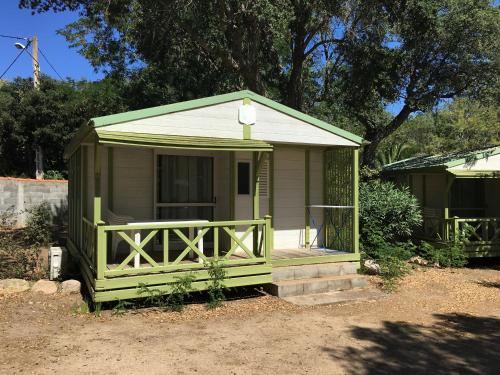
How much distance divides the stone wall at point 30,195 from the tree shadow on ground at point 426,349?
12855 millimetres

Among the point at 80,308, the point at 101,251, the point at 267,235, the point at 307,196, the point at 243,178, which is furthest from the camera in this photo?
the point at 307,196

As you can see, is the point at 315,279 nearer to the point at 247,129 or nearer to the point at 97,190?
the point at 247,129

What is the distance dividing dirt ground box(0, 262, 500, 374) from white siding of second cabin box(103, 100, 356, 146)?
106 inches

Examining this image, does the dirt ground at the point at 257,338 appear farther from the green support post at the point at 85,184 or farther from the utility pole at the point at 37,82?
the utility pole at the point at 37,82

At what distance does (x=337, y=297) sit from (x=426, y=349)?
7.62 feet

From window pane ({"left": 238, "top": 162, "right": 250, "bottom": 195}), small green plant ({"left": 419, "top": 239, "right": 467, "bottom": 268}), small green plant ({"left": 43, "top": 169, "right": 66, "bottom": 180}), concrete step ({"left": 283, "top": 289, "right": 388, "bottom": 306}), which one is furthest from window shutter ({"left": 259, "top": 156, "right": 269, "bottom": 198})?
small green plant ({"left": 43, "top": 169, "right": 66, "bottom": 180})

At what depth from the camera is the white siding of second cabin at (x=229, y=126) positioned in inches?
273

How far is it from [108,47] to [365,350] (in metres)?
13.9

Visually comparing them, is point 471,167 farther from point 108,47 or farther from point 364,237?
point 108,47

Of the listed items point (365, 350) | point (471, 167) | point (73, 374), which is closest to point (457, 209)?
point (471, 167)

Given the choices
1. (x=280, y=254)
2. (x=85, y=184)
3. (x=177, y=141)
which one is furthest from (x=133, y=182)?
(x=280, y=254)

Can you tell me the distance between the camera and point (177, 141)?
6.73 meters

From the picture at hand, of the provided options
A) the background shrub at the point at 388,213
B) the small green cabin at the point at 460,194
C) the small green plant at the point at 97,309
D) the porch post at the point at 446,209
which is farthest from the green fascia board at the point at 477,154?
the small green plant at the point at 97,309

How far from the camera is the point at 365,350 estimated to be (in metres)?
5.20
